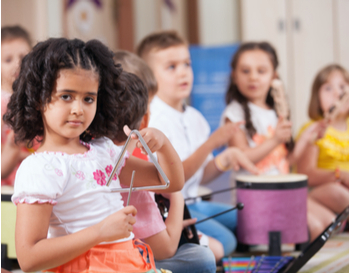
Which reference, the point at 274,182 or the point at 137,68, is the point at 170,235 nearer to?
the point at 137,68

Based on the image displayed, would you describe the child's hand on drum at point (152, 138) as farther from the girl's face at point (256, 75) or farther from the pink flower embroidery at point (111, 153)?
the girl's face at point (256, 75)

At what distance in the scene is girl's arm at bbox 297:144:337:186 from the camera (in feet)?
4.01

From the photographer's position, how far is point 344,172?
121cm

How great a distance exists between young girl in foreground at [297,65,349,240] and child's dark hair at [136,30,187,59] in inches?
21.3

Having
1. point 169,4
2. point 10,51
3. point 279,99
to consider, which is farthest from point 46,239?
point 169,4

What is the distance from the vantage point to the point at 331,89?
128 centimetres

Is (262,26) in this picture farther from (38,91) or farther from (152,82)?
(38,91)

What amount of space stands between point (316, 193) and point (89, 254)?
88 centimetres

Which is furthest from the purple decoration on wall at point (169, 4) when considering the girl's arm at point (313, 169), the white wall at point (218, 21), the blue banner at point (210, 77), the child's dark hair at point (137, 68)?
the child's dark hair at point (137, 68)

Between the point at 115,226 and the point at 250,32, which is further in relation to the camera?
the point at 250,32

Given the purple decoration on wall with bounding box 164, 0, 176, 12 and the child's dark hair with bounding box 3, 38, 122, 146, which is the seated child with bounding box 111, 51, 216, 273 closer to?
the child's dark hair with bounding box 3, 38, 122, 146

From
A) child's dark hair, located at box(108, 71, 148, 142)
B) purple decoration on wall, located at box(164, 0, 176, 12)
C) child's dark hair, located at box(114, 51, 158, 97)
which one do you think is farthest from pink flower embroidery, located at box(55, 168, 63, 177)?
purple decoration on wall, located at box(164, 0, 176, 12)

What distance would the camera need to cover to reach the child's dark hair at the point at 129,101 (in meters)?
0.57

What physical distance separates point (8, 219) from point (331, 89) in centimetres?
97
